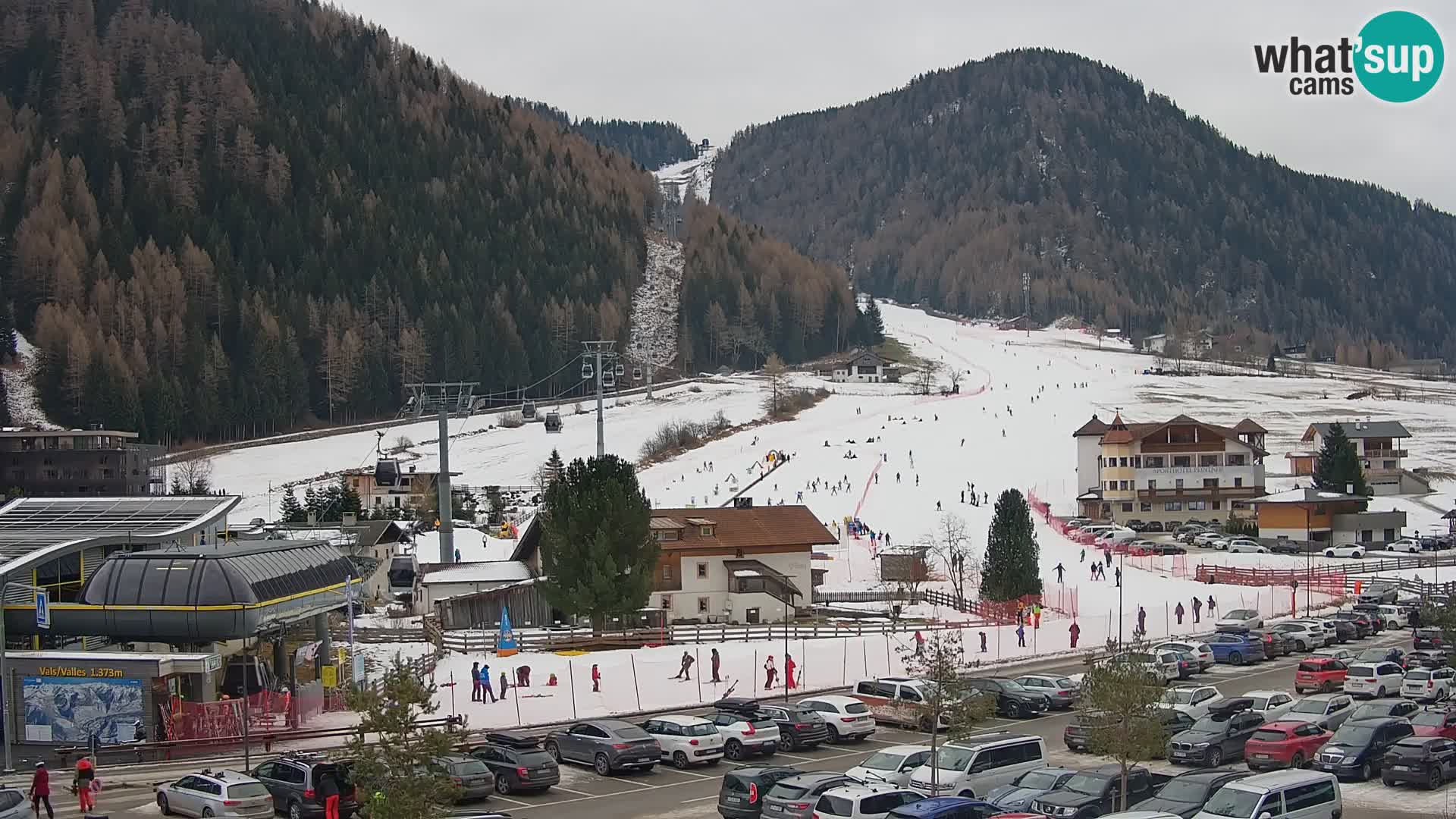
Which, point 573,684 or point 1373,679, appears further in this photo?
point 573,684

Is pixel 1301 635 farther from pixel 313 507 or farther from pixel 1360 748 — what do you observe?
pixel 313 507

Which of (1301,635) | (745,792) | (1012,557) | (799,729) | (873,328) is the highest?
(873,328)

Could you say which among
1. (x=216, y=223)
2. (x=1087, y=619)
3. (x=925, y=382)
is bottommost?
(x=1087, y=619)

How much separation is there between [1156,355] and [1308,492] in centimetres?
13264

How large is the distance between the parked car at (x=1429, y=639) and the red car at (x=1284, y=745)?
13.4 m

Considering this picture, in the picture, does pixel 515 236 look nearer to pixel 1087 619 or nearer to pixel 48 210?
pixel 48 210

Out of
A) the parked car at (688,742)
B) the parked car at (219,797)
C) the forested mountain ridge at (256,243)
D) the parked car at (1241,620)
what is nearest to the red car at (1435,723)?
the parked car at (688,742)

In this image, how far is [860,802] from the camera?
20266mm

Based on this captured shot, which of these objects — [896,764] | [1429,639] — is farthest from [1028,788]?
[1429,639]

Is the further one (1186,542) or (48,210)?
(48,210)

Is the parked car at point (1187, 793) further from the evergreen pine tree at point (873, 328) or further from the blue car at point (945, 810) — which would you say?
the evergreen pine tree at point (873, 328)

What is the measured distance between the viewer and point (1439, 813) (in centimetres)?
2181

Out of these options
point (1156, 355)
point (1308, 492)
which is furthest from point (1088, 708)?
point (1156, 355)

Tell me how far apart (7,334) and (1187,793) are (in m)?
134
